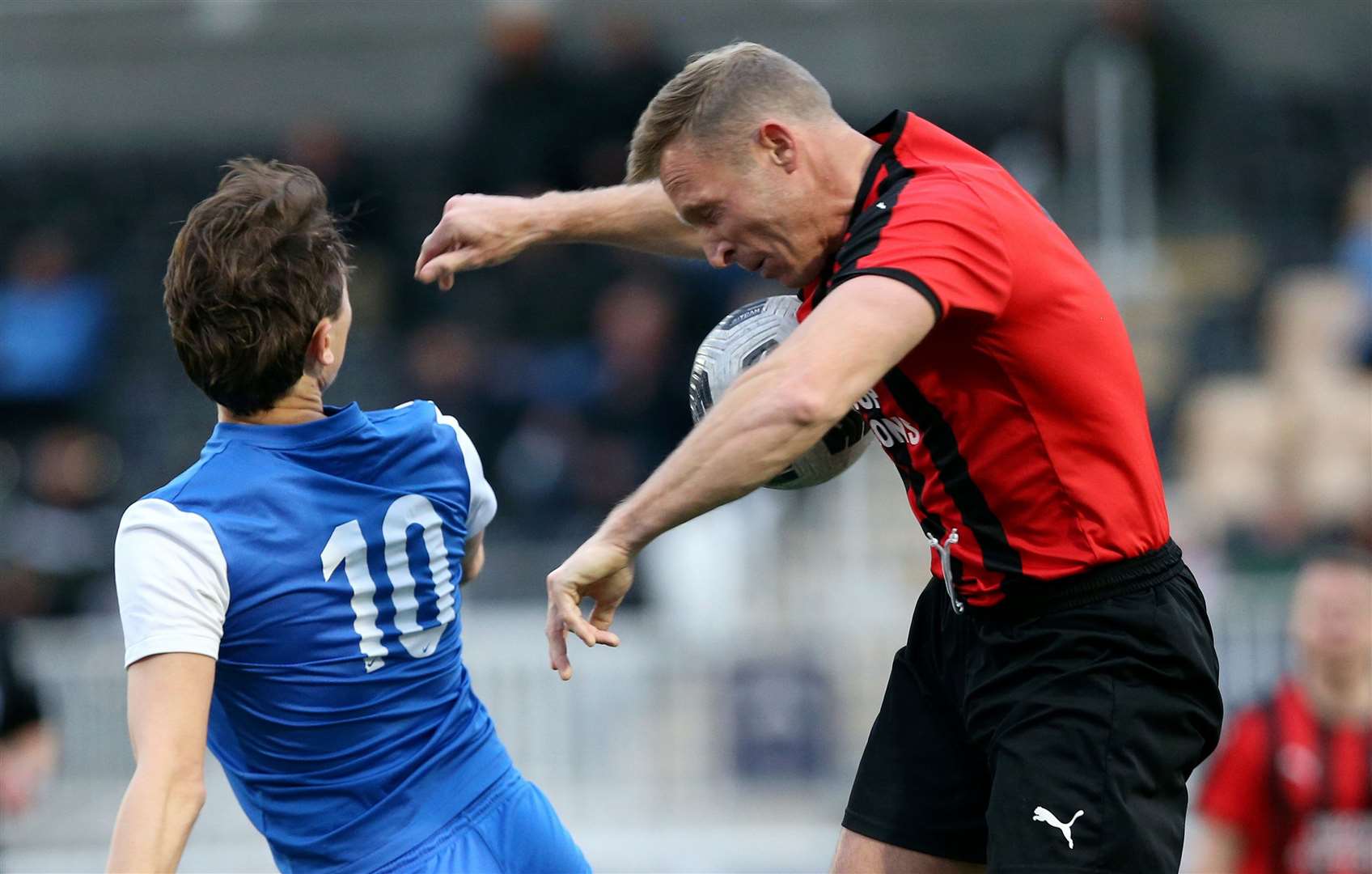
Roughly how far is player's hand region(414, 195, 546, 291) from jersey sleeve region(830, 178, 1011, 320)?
36.9 inches

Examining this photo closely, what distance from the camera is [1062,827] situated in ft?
10.4

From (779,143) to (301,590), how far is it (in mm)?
1186

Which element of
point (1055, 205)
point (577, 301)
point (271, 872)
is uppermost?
point (1055, 205)

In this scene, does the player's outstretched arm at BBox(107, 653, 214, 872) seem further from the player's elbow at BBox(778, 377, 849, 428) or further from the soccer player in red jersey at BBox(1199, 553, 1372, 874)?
the soccer player in red jersey at BBox(1199, 553, 1372, 874)

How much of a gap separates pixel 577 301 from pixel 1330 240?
5.12 m

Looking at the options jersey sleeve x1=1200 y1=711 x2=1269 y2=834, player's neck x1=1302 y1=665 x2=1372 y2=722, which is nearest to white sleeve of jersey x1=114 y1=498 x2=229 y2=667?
jersey sleeve x1=1200 y1=711 x2=1269 y2=834

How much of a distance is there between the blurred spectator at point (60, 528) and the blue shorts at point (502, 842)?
7627mm

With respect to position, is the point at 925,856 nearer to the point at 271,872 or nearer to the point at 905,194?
the point at 905,194

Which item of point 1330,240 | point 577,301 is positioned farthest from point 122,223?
point 1330,240

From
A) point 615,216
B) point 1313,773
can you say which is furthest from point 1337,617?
point 615,216

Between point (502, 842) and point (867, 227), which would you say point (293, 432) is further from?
point (867, 227)

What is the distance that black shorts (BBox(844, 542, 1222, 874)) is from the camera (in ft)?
10.4

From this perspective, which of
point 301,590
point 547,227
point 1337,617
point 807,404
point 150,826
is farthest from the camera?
point 1337,617

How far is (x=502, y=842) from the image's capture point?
3154 millimetres
